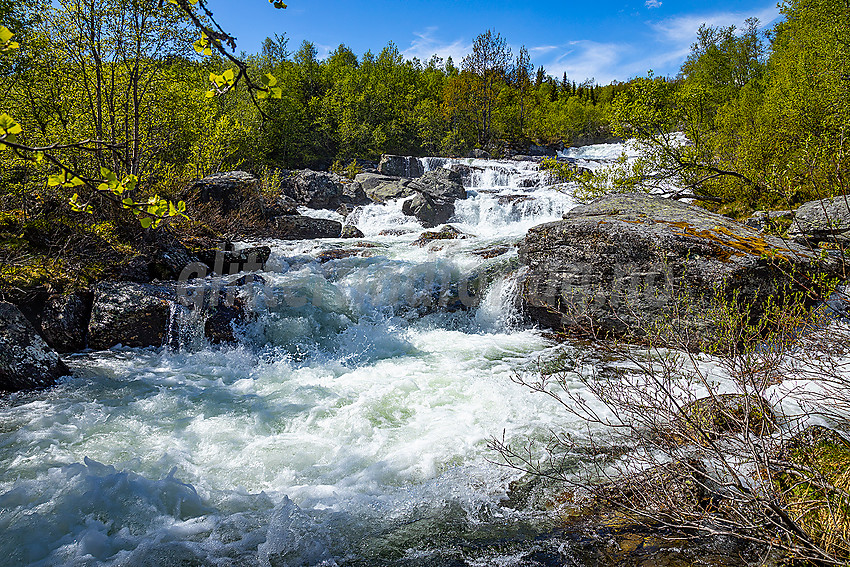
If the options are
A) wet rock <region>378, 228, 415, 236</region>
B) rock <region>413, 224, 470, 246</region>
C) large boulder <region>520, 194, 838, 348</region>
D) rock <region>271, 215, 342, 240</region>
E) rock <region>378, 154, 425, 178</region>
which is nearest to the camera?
large boulder <region>520, 194, 838, 348</region>

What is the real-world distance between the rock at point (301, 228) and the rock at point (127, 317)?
7.55m

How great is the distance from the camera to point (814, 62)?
14531 mm

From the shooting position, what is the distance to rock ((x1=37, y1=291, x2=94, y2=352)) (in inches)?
266

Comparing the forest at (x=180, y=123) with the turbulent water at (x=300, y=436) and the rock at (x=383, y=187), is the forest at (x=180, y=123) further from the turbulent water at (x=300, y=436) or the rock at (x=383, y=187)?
the rock at (x=383, y=187)

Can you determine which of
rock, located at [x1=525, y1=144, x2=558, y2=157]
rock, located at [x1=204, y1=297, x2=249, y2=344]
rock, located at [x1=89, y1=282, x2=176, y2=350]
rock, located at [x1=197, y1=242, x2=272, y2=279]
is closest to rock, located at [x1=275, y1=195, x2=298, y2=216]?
rock, located at [x1=197, y1=242, x2=272, y2=279]

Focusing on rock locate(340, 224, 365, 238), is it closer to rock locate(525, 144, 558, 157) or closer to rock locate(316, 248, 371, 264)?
rock locate(316, 248, 371, 264)

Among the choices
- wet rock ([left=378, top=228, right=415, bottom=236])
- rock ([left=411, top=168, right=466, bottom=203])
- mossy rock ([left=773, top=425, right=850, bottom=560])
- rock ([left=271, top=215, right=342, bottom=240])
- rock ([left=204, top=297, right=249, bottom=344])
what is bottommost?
rock ([left=204, top=297, right=249, bottom=344])

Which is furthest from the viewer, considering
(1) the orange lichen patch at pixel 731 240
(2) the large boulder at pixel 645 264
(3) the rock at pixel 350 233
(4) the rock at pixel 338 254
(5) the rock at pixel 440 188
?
(5) the rock at pixel 440 188

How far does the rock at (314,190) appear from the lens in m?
20.8

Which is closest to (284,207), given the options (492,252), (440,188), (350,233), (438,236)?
(350,233)

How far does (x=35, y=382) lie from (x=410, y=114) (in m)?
35.1

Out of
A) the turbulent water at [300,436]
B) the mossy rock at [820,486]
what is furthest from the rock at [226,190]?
the mossy rock at [820,486]

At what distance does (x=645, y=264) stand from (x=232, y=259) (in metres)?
8.67

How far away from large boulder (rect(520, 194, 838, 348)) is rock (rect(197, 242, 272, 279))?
20.2ft
